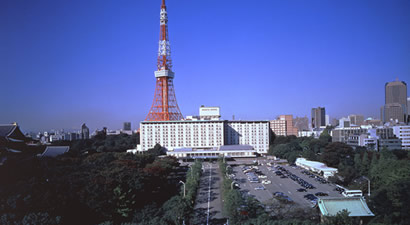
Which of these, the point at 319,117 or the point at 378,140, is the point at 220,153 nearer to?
the point at 378,140

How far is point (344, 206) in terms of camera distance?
32.3 feet

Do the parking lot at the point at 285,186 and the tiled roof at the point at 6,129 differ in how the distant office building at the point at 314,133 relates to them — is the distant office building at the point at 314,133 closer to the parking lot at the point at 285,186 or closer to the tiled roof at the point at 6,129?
the parking lot at the point at 285,186

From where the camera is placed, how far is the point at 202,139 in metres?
35.6

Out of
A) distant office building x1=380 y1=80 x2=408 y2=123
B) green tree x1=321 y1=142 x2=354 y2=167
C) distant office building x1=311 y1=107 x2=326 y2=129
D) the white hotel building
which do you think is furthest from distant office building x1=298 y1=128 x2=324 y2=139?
green tree x1=321 y1=142 x2=354 y2=167

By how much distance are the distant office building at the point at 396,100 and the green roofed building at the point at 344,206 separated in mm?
42262

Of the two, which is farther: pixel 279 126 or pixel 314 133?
pixel 314 133

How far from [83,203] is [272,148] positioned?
86.8 ft

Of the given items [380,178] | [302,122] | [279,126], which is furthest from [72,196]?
[302,122]

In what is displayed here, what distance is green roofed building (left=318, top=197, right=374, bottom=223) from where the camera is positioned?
31.6 ft

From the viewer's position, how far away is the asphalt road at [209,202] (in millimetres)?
10992

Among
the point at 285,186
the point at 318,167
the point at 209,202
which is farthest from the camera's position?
the point at 318,167

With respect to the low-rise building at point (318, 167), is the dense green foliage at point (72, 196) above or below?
above

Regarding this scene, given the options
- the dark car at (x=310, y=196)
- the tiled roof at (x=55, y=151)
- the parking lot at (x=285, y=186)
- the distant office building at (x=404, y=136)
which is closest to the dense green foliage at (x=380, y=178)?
the parking lot at (x=285, y=186)

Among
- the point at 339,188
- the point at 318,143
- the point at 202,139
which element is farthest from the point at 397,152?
the point at 202,139
